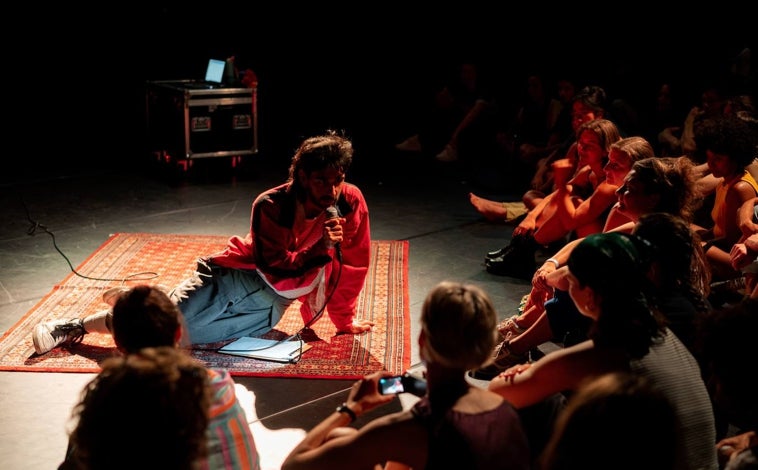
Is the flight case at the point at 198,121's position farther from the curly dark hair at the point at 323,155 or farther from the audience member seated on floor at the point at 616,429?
the audience member seated on floor at the point at 616,429

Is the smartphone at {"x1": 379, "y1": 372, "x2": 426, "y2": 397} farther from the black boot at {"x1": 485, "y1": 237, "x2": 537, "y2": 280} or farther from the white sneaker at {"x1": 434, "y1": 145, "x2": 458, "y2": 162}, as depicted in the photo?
the white sneaker at {"x1": 434, "y1": 145, "x2": 458, "y2": 162}

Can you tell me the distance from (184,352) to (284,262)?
1.57 metres

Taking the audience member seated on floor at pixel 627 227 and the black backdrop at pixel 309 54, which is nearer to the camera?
the audience member seated on floor at pixel 627 227

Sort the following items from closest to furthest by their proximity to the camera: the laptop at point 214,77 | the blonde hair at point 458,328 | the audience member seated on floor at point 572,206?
the blonde hair at point 458,328 < the audience member seated on floor at point 572,206 < the laptop at point 214,77

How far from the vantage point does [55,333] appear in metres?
3.50

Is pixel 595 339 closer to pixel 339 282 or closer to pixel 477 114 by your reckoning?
pixel 339 282

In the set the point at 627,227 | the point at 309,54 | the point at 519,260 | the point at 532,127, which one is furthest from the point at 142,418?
the point at 309,54

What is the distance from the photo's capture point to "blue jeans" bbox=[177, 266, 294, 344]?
3465mm

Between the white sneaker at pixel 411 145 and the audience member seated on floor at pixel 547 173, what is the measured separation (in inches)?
92.0

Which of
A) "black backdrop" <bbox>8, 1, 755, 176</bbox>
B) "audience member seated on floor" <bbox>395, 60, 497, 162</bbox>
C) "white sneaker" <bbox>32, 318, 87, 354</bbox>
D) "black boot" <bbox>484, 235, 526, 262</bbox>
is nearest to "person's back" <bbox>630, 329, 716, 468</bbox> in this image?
"white sneaker" <bbox>32, 318, 87, 354</bbox>

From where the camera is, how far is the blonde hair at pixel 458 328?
69.5 inches

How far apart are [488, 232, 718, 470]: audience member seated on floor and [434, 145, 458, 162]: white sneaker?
19.2 feet

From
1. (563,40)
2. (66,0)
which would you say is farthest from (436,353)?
(66,0)

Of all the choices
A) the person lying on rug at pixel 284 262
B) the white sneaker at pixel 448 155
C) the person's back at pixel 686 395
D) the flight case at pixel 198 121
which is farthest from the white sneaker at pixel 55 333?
the white sneaker at pixel 448 155
